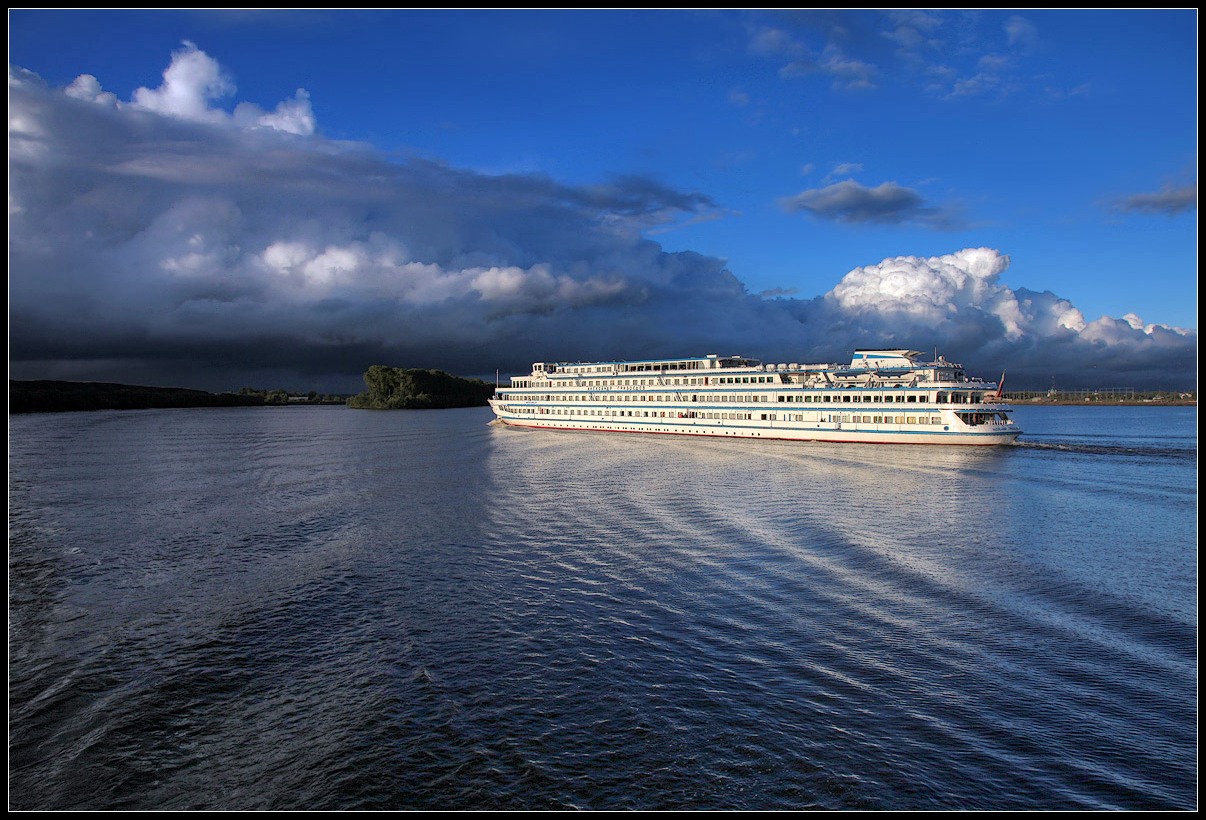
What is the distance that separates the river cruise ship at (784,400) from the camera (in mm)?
79875

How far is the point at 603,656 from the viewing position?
18062 millimetres

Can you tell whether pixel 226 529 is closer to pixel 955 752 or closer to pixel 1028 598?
pixel 955 752

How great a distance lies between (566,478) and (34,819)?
43.5 meters

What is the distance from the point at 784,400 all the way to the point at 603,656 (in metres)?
79.6

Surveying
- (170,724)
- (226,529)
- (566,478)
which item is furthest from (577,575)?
(566,478)

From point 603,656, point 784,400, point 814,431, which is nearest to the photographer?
point 603,656

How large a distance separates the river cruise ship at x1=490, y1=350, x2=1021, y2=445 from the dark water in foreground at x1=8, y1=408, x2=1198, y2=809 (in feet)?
131

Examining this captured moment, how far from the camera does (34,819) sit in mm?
11383

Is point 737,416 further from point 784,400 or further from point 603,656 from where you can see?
point 603,656

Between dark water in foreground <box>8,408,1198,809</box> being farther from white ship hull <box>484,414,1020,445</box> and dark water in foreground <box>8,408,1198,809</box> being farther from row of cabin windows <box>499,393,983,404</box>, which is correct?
row of cabin windows <box>499,393,983,404</box>

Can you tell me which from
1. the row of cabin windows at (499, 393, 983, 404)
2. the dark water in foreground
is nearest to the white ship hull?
the row of cabin windows at (499, 393, 983, 404)

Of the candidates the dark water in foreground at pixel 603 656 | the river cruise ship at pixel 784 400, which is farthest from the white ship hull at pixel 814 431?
the dark water in foreground at pixel 603 656

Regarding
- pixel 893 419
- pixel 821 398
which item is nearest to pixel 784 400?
pixel 821 398

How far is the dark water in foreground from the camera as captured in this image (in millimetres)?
12609
